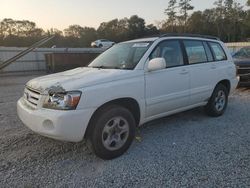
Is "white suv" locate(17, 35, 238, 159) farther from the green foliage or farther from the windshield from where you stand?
the green foliage

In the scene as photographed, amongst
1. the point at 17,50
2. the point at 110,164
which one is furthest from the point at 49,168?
the point at 17,50

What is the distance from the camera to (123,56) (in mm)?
5043

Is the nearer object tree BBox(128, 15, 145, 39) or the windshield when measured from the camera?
the windshield

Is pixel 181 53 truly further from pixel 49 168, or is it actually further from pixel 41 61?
pixel 41 61

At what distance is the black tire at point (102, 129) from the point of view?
3904 millimetres

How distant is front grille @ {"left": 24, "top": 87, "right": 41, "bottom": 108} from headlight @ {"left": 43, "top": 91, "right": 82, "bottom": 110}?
0.95 ft

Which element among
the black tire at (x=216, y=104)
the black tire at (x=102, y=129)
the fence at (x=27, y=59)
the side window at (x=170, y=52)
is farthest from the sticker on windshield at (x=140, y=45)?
the fence at (x=27, y=59)

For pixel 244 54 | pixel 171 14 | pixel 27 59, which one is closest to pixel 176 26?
pixel 171 14

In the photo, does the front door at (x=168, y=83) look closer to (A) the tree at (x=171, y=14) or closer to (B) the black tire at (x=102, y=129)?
(B) the black tire at (x=102, y=129)

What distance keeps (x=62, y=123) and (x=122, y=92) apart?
3.33ft

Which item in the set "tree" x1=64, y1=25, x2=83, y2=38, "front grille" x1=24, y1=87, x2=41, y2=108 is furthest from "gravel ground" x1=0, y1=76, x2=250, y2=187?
"tree" x1=64, y1=25, x2=83, y2=38

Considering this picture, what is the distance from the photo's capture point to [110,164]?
396cm

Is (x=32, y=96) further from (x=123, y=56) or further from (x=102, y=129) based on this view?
(x=123, y=56)

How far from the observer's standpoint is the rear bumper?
144 inches
